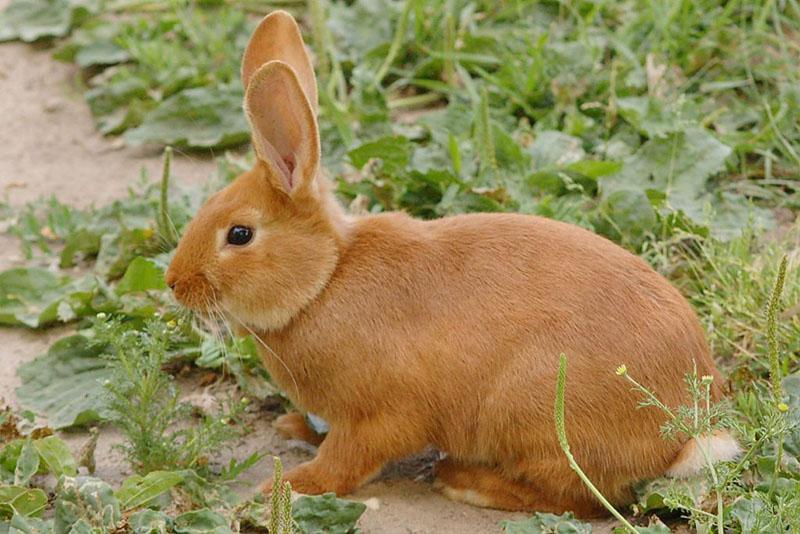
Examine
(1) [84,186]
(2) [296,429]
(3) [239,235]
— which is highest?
(3) [239,235]

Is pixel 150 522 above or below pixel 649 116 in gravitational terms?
below

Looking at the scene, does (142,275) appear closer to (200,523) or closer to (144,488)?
(144,488)

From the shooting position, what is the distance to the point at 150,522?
369 centimetres

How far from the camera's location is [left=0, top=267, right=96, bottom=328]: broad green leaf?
5.09 m

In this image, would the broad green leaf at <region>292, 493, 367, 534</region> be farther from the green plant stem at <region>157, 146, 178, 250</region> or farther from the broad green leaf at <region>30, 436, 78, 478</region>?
the green plant stem at <region>157, 146, 178, 250</region>

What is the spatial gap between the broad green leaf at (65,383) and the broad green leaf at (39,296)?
26 centimetres

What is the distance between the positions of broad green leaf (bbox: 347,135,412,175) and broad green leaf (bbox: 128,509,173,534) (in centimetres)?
210

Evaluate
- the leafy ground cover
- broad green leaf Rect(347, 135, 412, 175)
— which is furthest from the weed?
broad green leaf Rect(347, 135, 412, 175)

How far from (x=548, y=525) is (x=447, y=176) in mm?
1886

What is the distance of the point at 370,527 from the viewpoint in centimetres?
394

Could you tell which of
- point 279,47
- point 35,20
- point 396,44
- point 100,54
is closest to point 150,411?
point 279,47

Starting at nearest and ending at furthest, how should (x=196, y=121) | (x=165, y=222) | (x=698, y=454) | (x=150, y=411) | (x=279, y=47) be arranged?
(x=698, y=454) → (x=150, y=411) → (x=279, y=47) → (x=165, y=222) → (x=196, y=121)

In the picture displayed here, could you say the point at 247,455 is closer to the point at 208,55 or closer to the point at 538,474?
the point at 538,474

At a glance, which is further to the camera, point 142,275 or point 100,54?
point 100,54
